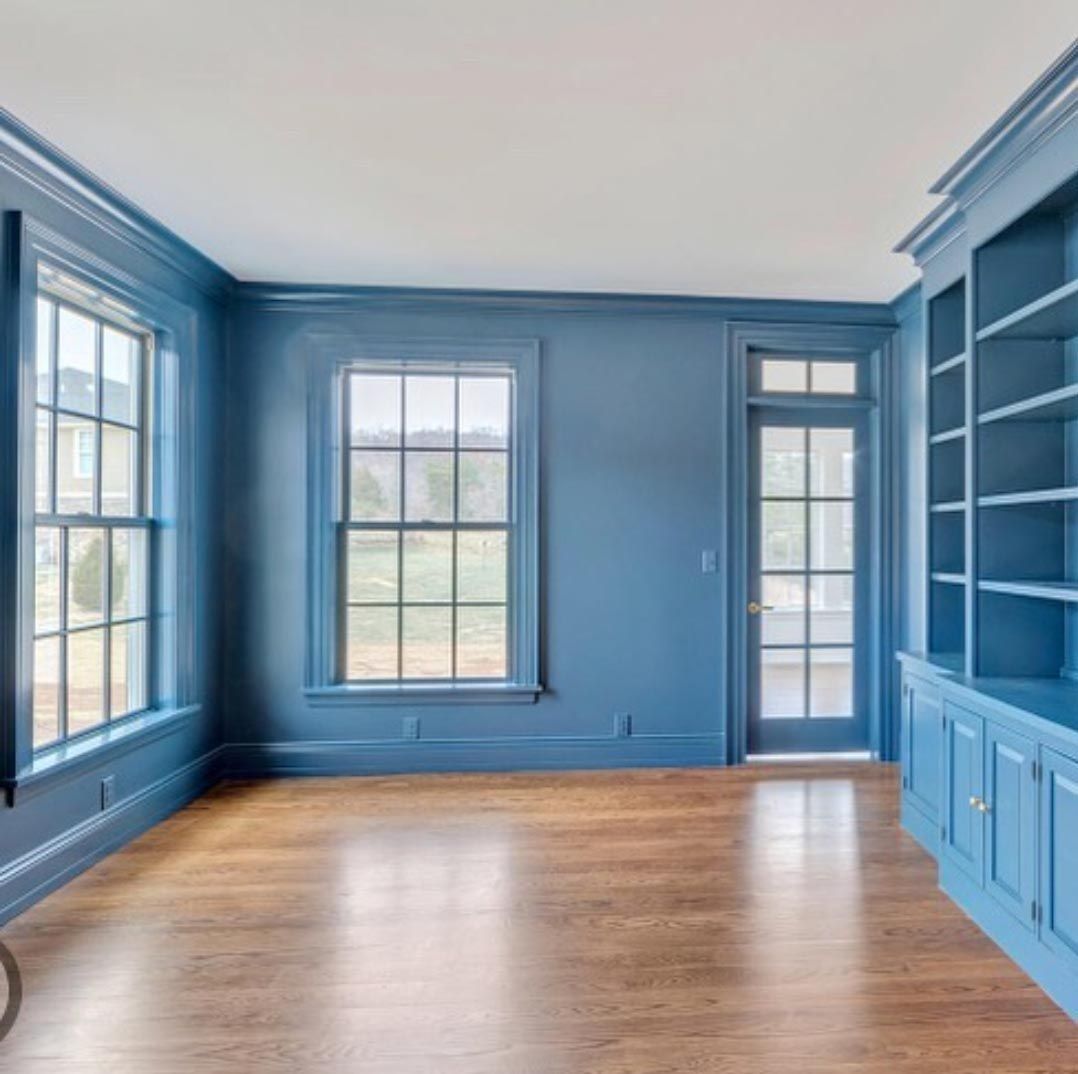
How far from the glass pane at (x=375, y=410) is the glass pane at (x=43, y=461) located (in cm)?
149

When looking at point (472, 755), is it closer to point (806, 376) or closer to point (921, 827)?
point (921, 827)

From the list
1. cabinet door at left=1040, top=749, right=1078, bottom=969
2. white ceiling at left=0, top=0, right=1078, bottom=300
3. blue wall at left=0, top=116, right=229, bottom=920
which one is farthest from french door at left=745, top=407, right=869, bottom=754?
blue wall at left=0, top=116, right=229, bottom=920

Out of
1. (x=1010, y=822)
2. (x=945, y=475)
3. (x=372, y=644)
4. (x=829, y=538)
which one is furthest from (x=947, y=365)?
(x=372, y=644)

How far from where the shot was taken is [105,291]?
2.92 metres

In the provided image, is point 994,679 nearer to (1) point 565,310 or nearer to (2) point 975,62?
(2) point 975,62

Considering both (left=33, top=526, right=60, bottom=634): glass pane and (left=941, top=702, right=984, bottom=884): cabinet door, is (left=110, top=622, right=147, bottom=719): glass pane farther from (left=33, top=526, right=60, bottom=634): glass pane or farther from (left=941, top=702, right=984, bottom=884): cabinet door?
(left=941, top=702, right=984, bottom=884): cabinet door


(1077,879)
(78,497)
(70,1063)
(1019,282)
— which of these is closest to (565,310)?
(1019,282)

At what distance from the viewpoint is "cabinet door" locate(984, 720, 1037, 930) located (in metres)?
A: 2.08

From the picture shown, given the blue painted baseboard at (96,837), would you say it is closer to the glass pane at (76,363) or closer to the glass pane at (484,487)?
the glass pane at (76,363)

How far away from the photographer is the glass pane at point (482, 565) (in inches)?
156

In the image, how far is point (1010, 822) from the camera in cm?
218

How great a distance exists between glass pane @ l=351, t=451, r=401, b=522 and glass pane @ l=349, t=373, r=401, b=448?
73 millimetres

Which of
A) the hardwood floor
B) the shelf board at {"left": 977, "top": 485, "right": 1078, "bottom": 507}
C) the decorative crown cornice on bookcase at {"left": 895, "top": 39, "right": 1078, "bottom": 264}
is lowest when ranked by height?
the hardwood floor

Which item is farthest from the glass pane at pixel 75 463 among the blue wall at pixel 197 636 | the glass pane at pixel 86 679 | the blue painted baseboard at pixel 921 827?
the blue painted baseboard at pixel 921 827
